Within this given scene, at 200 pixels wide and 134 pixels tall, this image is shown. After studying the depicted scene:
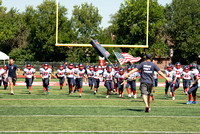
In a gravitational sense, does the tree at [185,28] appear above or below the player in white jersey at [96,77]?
above

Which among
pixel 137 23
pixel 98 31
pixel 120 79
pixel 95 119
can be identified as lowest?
pixel 95 119

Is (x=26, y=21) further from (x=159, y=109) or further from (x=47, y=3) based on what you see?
(x=159, y=109)

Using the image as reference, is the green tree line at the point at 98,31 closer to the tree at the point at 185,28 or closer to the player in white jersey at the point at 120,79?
the tree at the point at 185,28

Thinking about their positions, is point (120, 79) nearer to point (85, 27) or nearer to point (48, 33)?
point (85, 27)

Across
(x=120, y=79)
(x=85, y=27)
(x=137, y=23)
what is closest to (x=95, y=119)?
(x=120, y=79)

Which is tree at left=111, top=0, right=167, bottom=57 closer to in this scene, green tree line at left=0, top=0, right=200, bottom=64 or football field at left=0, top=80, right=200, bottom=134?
green tree line at left=0, top=0, right=200, bottom=64

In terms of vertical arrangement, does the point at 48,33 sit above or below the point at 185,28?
below

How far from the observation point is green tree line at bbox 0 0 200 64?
49875 mm

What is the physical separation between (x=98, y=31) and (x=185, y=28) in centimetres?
1530

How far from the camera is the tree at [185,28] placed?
176 feet

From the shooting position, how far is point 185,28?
54.9 meters

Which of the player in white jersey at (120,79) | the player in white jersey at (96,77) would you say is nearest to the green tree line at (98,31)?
the player in white jersey at (96,77)

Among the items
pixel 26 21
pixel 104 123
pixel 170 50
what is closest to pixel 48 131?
pixel 104 123

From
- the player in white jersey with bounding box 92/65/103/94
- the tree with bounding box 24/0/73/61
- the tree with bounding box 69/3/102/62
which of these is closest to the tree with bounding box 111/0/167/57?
the tree with bounding box 69/3/102/62
